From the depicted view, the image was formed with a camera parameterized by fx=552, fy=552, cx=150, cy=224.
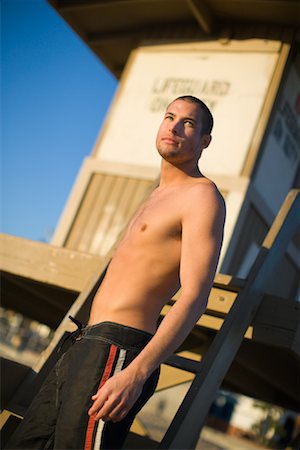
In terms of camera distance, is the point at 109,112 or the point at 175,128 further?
the point at 109,112

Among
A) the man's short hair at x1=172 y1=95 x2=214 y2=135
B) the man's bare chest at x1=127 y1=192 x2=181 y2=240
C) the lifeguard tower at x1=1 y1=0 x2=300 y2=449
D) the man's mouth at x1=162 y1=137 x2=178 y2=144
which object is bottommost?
the man's bare chest at x1=127 y1=192 x2=181 y2=240

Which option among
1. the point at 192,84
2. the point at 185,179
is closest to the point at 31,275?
the point at 185,179

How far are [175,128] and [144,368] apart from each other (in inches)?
41.4

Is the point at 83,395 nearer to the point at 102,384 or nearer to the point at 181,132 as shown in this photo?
the point at 102,384

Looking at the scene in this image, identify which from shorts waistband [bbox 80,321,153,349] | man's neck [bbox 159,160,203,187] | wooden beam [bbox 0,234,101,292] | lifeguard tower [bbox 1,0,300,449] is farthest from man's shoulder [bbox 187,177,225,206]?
lifeguard tower [bbox 1,0,300,449]

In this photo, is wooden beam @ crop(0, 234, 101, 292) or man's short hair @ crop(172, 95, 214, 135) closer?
man's short hair @ crop(172, 95, 214, 135)

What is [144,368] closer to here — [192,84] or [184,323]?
[184,323]

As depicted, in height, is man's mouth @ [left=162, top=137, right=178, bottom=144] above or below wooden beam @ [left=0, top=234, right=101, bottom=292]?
above

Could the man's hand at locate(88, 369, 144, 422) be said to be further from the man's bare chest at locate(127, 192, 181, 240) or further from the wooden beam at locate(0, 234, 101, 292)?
the wooden beam at locate(0, 234, 101, 292)

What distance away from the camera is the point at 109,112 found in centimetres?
912

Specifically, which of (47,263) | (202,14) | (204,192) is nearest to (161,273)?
(204,192)

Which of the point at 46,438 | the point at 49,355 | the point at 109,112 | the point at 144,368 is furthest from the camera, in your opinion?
the point at 109,112

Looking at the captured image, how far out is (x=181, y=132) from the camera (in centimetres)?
241

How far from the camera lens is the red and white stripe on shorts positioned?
1.99 m
